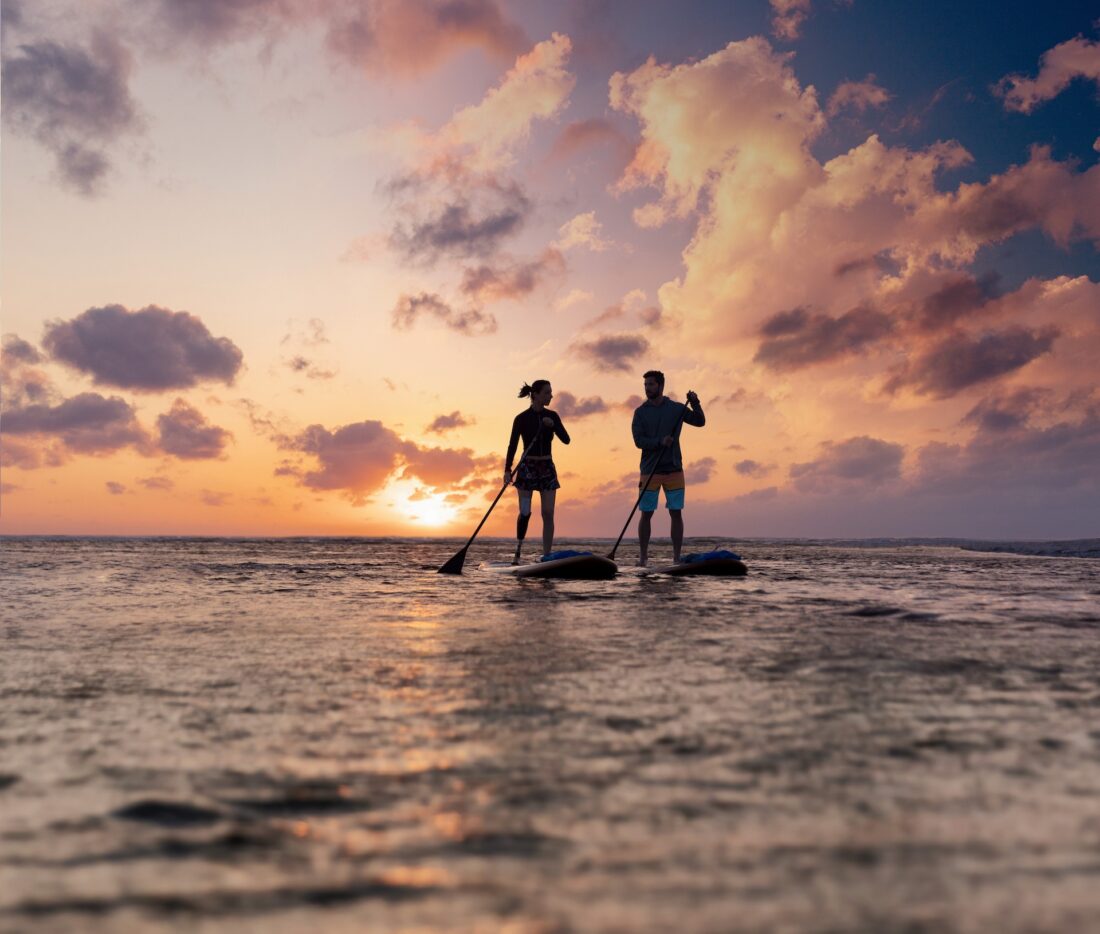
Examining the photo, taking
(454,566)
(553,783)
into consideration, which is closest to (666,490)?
(454,566)

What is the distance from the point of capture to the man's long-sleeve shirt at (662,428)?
43.1ft

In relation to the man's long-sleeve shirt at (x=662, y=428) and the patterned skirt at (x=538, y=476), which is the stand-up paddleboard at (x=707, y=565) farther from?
the patterned skirt at (x=538, y=476)

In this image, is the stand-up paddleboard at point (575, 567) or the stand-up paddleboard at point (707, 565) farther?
the stand-up paddleboard at point (707, 565)

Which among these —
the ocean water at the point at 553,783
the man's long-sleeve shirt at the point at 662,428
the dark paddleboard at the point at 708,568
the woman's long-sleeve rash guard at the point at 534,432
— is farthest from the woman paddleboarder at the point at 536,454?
the ocean water at the point at 553,783

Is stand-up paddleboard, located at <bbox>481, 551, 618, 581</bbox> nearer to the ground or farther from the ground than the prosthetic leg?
nearer to the ground

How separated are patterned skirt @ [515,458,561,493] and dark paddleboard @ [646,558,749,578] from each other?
2.19 m

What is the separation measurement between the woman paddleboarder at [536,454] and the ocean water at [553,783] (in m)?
7.35

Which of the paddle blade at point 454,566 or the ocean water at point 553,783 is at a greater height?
the paddle blade at point 454,566

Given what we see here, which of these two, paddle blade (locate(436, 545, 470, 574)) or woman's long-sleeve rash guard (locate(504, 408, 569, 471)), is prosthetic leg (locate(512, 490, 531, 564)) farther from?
paddle blade (locate(436, 545, 470, 574))

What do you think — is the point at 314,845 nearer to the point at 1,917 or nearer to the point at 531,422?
the point at 1,917

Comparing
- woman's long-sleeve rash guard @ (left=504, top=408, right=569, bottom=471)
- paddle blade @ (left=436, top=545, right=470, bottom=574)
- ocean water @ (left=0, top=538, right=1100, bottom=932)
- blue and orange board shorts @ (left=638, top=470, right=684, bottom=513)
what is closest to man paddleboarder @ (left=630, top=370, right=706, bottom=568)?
blue and orange board shorts @ (left=638, top=470, right=684, bottom=513)

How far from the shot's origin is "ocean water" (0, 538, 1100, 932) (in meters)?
1.86

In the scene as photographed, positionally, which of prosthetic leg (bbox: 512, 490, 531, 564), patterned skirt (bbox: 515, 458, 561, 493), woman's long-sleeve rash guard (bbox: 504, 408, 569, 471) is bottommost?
prosthetic leg (bbox: 512, 490, 531, 564)

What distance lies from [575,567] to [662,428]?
8.85 ft
